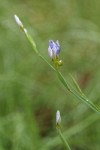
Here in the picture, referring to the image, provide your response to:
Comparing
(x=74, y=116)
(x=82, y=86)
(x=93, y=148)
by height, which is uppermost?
(x=82, y=86)

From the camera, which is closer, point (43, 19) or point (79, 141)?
point (79, 141)

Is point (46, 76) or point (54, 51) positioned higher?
point (46, 76)

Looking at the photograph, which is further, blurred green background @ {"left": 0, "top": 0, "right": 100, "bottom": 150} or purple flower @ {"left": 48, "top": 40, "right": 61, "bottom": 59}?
blurred green background @ {"left": 0, "top": 0, "right": 100, "bottom": 150}

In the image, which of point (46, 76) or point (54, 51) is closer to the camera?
point (54, 51)

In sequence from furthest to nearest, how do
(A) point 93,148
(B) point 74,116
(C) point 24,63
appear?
(C) point 24,63, (B) point 74,116, (A) point 93,148

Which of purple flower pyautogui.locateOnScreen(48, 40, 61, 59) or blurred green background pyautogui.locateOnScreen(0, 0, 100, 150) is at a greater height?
blurred green background pyautogui.locateOnScreen(0, 0, 100, 150)

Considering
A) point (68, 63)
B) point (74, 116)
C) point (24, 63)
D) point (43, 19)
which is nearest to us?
point (74, 116)

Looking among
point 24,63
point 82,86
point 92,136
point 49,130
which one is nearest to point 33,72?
point 24,63

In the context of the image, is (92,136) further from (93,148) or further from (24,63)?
(24,63)
